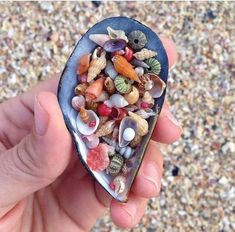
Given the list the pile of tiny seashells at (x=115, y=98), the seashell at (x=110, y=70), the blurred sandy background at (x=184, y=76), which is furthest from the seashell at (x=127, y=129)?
the blurred sandy background at (x=184, y=76)

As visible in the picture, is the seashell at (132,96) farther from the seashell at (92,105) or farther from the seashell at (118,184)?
the seashell at (118,184)

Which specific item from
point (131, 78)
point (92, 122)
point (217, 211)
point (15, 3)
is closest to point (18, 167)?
point (92, 122)

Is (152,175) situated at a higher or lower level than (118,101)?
lower

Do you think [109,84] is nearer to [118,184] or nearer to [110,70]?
[110,70]

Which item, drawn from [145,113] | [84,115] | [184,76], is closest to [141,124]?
[145,113]

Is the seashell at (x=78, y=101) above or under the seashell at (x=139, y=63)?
under

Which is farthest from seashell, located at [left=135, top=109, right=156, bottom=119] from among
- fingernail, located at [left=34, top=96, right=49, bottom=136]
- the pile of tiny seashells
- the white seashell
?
fingernail, located at [left=34, top=96, right=49, bottom=136]

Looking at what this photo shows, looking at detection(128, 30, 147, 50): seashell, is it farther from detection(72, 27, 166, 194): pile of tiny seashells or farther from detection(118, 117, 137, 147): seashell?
detection(118, 117, 137, 147): seashell

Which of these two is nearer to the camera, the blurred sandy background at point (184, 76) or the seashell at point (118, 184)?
the seashell at point (118, 184)
